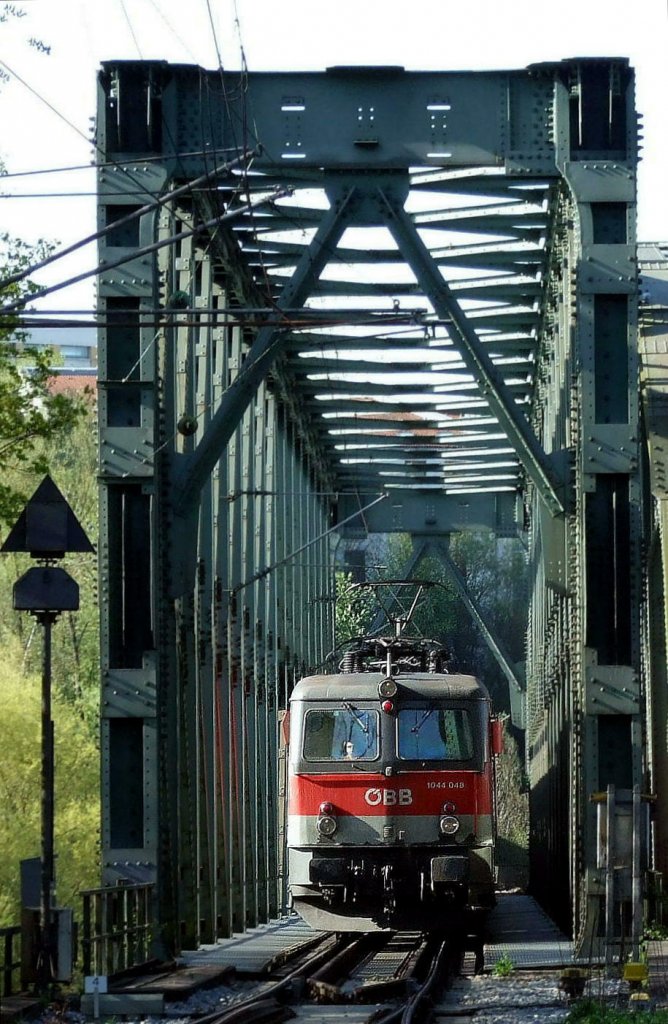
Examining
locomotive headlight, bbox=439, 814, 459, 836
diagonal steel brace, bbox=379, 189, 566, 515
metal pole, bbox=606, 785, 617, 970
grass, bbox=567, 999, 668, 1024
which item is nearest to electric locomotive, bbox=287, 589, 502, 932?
locomotive headlight, bbox=439, 814, 459, 836

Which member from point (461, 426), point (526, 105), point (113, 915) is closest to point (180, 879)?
point (113, 915)

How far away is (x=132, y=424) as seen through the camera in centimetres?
1794

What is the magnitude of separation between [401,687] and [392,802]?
4.18 feet

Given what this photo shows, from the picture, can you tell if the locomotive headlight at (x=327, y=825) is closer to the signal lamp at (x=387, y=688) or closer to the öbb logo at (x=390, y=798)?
the öbb logo at (x=390, y=798)

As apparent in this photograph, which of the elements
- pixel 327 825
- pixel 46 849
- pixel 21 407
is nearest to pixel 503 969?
pixel 327 825

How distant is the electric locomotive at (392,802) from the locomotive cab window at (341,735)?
10 millimetres

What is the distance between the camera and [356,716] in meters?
18.7

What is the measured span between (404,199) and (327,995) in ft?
27.7

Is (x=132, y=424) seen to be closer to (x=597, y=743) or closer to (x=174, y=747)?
(x=174, y=747)

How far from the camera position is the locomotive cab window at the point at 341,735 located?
18547mm

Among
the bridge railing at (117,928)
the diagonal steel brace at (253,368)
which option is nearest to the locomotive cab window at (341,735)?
the bridge railing at (117,928)

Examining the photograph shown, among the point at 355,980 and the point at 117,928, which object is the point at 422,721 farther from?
the point at 117,928

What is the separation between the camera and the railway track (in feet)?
41.5

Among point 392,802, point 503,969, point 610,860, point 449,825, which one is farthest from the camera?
point 392,802
